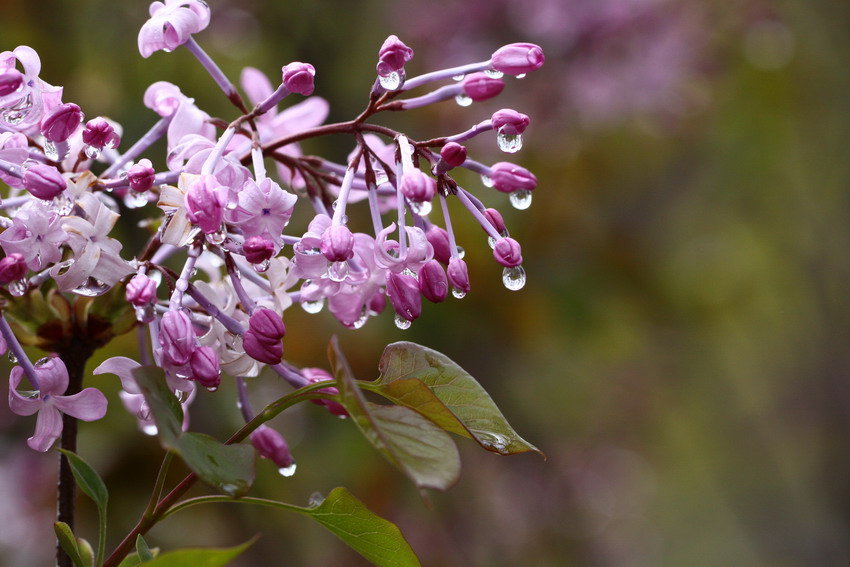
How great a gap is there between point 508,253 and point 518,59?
0.15 m

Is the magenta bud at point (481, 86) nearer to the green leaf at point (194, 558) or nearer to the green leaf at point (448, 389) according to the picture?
the green leaf at point (448, 389)

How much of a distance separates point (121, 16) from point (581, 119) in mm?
1306

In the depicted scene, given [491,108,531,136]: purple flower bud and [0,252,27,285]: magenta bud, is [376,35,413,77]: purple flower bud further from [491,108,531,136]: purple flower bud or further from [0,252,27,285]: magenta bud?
[0,252,27,285]: magenta bud

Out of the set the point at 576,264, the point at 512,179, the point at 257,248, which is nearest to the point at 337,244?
the point at 257,248

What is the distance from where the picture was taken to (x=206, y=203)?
1.98 ft

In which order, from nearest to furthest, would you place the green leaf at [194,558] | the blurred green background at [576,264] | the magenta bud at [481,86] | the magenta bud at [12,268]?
the green leaf at [194,558], the magenta bud at [12,268], the magenta bud at [481,86], the blurred green background at [576,264]

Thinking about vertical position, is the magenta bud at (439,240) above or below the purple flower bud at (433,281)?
above

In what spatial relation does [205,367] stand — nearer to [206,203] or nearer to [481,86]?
[206,203]

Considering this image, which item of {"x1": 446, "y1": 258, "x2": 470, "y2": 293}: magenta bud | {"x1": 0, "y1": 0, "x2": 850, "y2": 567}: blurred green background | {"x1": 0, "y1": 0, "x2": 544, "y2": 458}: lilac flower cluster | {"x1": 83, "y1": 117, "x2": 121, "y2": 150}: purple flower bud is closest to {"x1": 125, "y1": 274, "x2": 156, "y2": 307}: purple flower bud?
{"x1": 0, "y1": 0, "x2": 544, "y2": 458}: lilac flower cluster

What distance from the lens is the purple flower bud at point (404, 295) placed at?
0.67 metres

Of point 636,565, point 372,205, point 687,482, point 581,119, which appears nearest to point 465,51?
point 581,119

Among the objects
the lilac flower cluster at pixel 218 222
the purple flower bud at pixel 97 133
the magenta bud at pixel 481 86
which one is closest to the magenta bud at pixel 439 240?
the lilac flower cluster at pixel 218 222

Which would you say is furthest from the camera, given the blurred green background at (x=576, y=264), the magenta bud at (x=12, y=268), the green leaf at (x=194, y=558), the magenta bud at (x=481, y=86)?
the blurred green background at (x=576, y=264)

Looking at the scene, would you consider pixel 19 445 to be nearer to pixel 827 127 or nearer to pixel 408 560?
pixel 408 560
